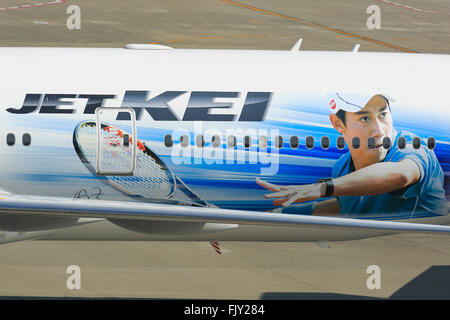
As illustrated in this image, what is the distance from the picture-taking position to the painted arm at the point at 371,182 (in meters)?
20.6

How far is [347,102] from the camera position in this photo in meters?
20.7

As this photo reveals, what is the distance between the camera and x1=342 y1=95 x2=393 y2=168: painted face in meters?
20.7

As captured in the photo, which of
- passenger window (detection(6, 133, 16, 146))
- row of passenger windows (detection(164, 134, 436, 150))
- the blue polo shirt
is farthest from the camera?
the blue polo shirt

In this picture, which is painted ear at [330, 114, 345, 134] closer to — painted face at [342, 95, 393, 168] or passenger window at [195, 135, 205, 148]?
painted face at [342, 95, 393, 168]

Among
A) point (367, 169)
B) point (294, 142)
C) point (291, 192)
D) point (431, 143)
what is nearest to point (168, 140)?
point (294, 142)

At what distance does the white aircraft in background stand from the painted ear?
0.07 ft

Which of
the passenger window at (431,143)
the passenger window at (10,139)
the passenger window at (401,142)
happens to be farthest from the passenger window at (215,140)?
the passenger window at (431,143)

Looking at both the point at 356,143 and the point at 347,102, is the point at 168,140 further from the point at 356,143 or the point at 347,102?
the point at 356,143

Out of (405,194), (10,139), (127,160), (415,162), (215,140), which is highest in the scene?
(10,139)

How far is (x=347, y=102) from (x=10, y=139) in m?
7.26

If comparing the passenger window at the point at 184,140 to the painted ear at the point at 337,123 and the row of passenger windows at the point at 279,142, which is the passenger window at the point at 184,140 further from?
the painted ear at the point at 337,123

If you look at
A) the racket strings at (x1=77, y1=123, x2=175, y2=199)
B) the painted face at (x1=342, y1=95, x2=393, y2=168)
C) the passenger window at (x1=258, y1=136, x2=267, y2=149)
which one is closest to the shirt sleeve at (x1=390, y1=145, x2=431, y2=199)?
the painted face at (x1=342, y1=95, x2=393, y2=168)

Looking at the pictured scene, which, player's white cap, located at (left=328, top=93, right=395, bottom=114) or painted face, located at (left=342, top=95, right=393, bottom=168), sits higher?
player's white cap, located at (left=328, top=93, right=395, bottom=114)

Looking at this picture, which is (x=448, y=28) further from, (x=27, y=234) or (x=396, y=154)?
(x=27, y=234)
